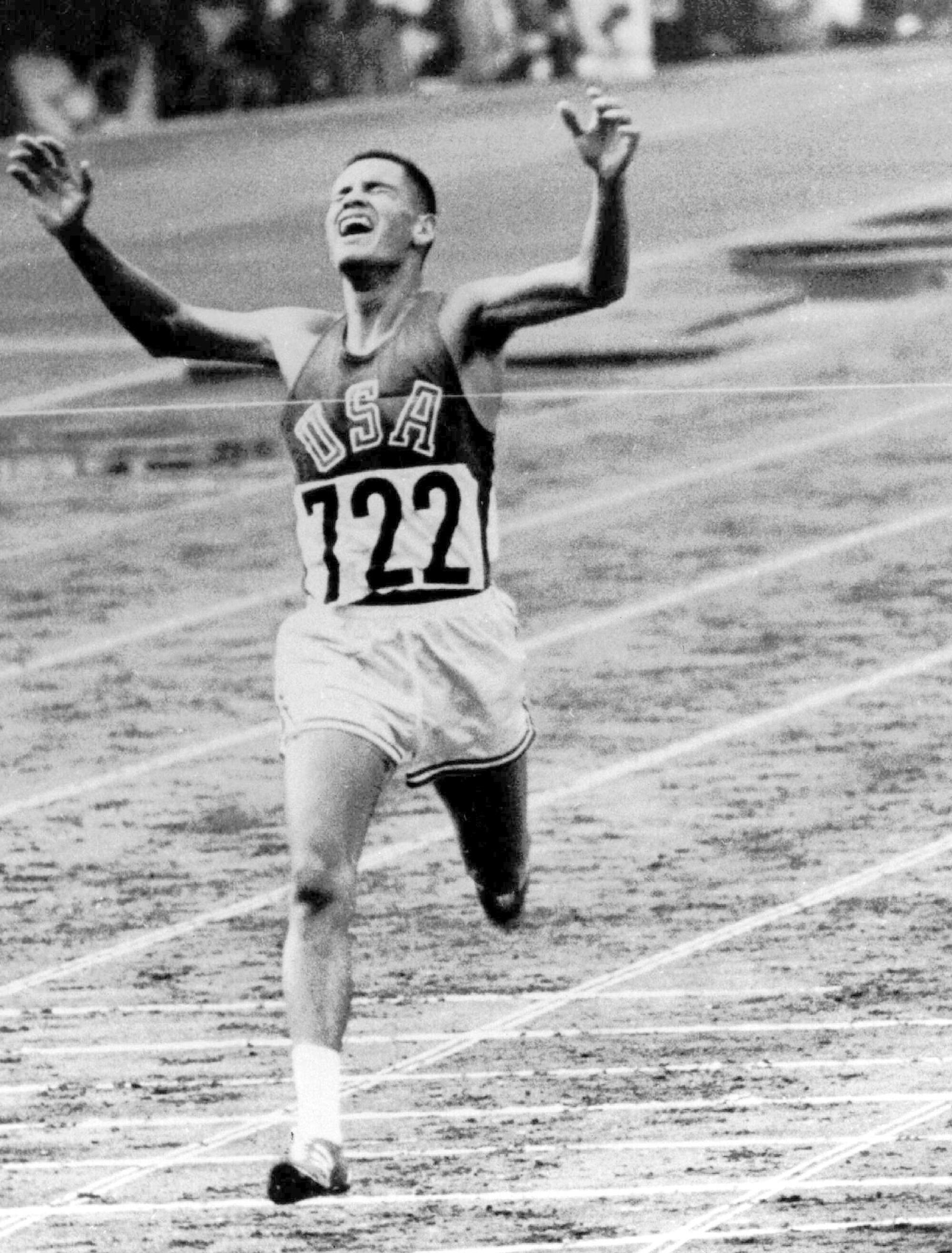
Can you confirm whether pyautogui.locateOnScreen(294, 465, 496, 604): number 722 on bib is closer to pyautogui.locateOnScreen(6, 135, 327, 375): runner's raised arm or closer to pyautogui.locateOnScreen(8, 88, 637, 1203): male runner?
pyautogui.locateOnScreen(8, 88, 637, 1203): male runner

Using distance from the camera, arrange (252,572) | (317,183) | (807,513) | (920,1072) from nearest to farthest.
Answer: (920,1072) → (317,183) → (252,572) → (807,513)

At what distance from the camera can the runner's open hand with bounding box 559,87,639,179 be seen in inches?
161

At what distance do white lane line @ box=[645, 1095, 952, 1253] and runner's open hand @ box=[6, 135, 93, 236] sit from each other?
Answer: 1.69 m

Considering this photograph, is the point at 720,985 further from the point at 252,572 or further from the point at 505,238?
the point at 252,572

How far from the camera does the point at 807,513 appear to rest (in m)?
10.8

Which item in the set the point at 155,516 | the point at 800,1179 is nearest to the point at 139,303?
the point at 800,1179

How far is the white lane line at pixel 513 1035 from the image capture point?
525cm

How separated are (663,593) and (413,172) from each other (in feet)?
17.1

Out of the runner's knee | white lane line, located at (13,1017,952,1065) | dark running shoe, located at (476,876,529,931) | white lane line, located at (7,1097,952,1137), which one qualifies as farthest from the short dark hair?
white lane line, located at (13,1017,952,1065)

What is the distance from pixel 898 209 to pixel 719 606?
7.35 ft

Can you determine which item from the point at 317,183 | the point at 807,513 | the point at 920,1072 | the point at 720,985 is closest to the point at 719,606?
the point at 807,513

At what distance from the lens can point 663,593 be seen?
9.67 m

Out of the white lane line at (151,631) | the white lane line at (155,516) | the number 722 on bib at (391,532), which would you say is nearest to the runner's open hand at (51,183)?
the number 722 on bib at (391,532)

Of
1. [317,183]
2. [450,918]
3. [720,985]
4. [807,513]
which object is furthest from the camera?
[807,513]
